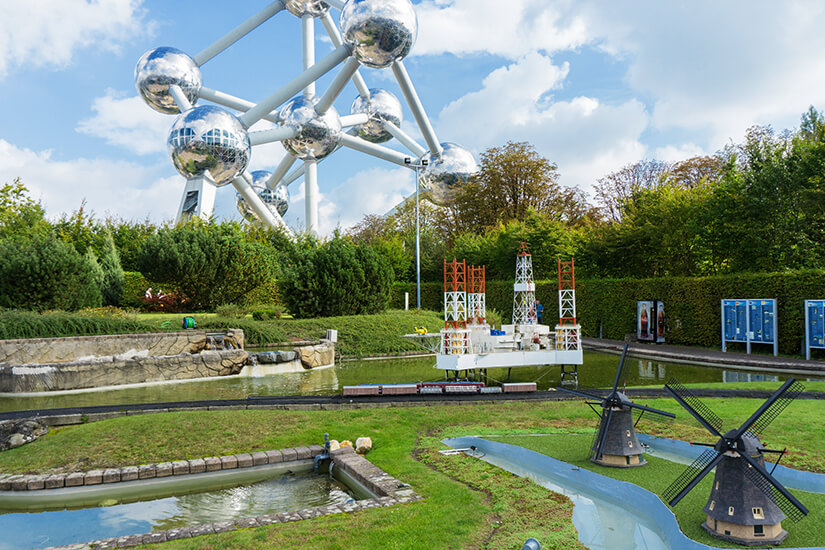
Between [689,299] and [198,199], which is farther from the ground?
[198,199]

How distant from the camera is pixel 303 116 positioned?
3238 cm

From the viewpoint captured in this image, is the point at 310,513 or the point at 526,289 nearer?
the point at 310,513

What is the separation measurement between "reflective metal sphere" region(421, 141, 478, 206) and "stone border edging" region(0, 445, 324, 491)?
36.8 metres

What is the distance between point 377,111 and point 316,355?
2807cm

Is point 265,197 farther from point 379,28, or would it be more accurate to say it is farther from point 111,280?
point 379,28

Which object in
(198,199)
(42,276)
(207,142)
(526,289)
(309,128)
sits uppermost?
(309,128)

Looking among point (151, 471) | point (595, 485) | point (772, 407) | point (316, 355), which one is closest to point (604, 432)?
point (595, 485)

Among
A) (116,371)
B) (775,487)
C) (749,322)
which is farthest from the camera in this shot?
(749,322)

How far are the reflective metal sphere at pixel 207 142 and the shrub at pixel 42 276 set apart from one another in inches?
246

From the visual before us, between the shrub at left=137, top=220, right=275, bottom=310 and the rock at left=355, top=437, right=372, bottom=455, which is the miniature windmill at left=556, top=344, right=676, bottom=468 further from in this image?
the shrub at left=137, top=220, right=275, bottom=310

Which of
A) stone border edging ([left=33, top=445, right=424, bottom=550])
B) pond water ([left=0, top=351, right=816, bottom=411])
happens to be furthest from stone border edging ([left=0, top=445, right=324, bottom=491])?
pond water ([left=0, top=351, right=816, bottom=411])

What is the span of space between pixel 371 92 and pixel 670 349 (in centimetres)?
3072

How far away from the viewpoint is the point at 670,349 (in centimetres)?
2203

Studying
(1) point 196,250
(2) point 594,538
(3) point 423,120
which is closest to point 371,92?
(3) point 423,120
